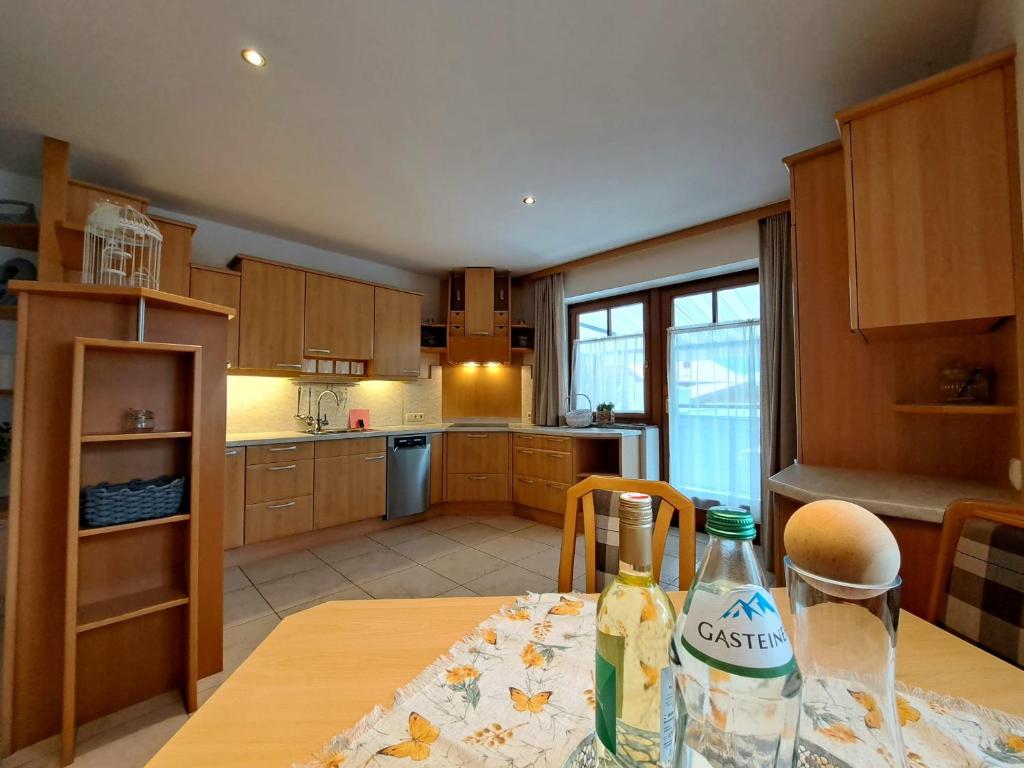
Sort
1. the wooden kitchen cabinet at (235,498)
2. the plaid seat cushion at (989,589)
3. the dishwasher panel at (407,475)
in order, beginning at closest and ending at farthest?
1. the plaid seat cushion at (989,589)
2. the wooden kitchen cabinet at (235,498)
3. the dishwasher panel at (407,475)

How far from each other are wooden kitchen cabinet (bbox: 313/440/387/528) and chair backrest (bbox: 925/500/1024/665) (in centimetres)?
353

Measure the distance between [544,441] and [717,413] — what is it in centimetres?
157

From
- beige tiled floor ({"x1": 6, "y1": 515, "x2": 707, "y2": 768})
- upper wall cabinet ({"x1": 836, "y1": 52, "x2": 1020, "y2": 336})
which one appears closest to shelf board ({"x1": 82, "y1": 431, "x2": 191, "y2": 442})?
beige tiled floor ({"x1": 6, "y1": 515, "x2": 707, "y2": 768})

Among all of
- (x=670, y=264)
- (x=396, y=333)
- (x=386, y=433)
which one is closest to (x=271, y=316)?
(x=396, y=333)

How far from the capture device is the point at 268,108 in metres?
2.05

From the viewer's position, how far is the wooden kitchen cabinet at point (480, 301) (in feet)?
14.8

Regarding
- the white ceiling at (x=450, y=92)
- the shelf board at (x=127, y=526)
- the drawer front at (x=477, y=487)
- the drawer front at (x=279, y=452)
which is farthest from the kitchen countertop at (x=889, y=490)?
the drawer front at (x=279, y=452)

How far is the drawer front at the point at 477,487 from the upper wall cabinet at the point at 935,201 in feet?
10.7

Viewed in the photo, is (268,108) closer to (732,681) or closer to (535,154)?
(535,154)

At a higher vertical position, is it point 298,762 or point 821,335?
point 821,335

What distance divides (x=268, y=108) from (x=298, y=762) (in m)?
2.62

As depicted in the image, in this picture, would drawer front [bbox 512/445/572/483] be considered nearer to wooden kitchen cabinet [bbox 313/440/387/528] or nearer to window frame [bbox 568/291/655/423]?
window frame [bbox 568/291/655/423]

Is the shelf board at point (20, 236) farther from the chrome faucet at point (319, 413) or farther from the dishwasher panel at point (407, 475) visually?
the dishwasher panel at point (407, 475)

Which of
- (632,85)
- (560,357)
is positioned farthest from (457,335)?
(632,85)
